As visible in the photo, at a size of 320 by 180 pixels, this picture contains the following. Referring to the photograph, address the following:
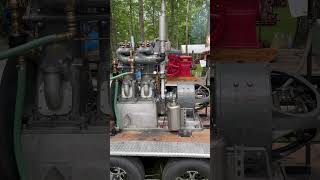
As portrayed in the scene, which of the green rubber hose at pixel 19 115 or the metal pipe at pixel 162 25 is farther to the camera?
the metal pipe at pixel 162 25

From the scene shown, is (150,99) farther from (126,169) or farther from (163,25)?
(163,25)

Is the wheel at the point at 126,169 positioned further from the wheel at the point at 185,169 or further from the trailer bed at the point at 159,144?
the wheel at the point at 185,169

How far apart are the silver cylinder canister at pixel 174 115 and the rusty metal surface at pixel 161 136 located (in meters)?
0.09

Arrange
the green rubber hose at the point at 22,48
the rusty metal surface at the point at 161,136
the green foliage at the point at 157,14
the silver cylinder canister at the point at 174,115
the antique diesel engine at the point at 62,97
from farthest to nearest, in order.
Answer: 1. the silver cylinder canister at the point at 174,115
2. the rusty metal surface at the point at 161,136
3. the green foliage at the point at 157,14
4. the antique diesel engine at the point at 62,97
5. the green rubber hose at the point at 22,48

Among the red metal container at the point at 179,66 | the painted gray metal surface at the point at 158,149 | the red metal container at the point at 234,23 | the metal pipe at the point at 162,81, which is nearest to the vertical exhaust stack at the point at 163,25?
the red metal container at the point at 234,23

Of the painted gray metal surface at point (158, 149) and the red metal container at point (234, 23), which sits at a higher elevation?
the red metal container at point (234, 23)

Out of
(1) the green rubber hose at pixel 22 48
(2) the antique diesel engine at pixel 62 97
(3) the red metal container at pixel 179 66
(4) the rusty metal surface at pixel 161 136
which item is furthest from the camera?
(3) the red metal container at pixel 179 66

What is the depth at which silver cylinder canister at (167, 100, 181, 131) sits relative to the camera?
480 cm

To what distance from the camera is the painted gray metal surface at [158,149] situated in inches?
159

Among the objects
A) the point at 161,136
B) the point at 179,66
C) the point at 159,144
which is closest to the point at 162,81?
the point at 179,66

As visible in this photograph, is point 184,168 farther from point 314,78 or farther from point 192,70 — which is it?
point 314,78

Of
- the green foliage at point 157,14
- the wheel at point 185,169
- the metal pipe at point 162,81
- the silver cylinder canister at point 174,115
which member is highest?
the green foliage at point 157,14

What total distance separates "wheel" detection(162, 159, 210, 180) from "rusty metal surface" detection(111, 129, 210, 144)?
1.15 ft

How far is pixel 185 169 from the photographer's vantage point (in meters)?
4.11
